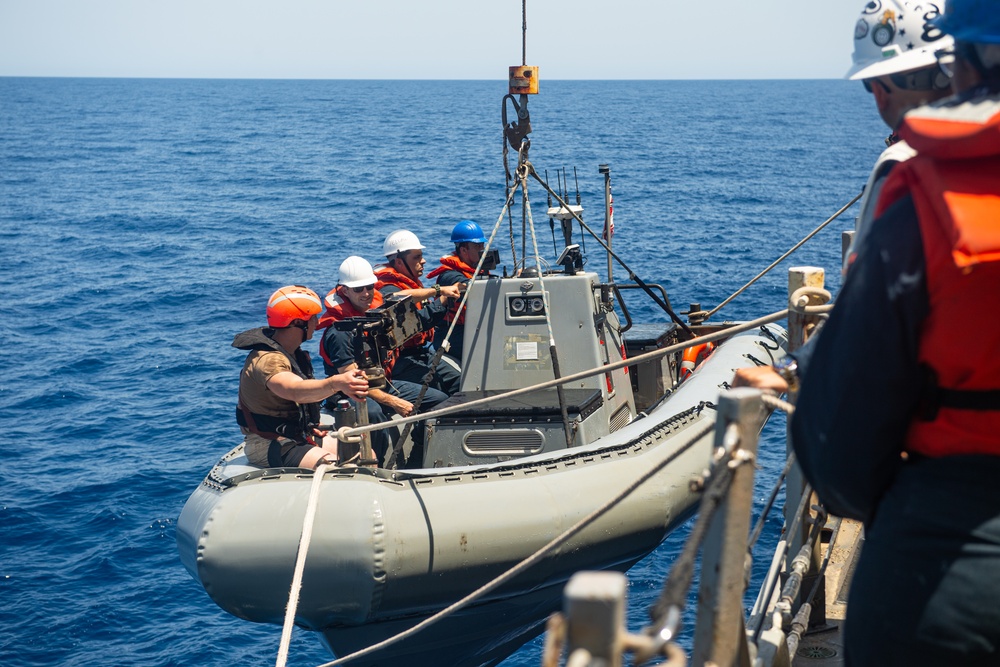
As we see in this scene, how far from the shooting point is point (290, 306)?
5484 mm

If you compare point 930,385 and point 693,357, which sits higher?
point 930,385

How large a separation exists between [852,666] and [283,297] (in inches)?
170

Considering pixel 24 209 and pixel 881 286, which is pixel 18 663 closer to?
pixel 881 286

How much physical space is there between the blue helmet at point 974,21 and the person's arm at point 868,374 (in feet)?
0.92

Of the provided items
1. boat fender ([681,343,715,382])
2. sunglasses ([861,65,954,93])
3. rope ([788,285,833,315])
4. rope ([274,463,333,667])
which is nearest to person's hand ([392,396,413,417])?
rope ([274,463,333,667])

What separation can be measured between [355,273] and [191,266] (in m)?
18.4

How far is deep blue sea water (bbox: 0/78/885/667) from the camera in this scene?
877 centimetres

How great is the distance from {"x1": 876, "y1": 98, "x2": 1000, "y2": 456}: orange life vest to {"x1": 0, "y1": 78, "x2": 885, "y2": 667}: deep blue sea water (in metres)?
6.78

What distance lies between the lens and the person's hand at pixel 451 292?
719 cm

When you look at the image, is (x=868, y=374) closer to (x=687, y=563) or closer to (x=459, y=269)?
(x=687, y=563)

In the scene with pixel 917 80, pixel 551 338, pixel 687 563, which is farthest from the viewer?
pixel 551 338

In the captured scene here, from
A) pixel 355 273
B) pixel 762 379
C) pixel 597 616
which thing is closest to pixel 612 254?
pixel 355 273

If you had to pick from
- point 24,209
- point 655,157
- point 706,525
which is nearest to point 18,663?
point 706,525

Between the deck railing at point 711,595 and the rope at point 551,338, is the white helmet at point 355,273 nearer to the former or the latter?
the rope at point 551,338
